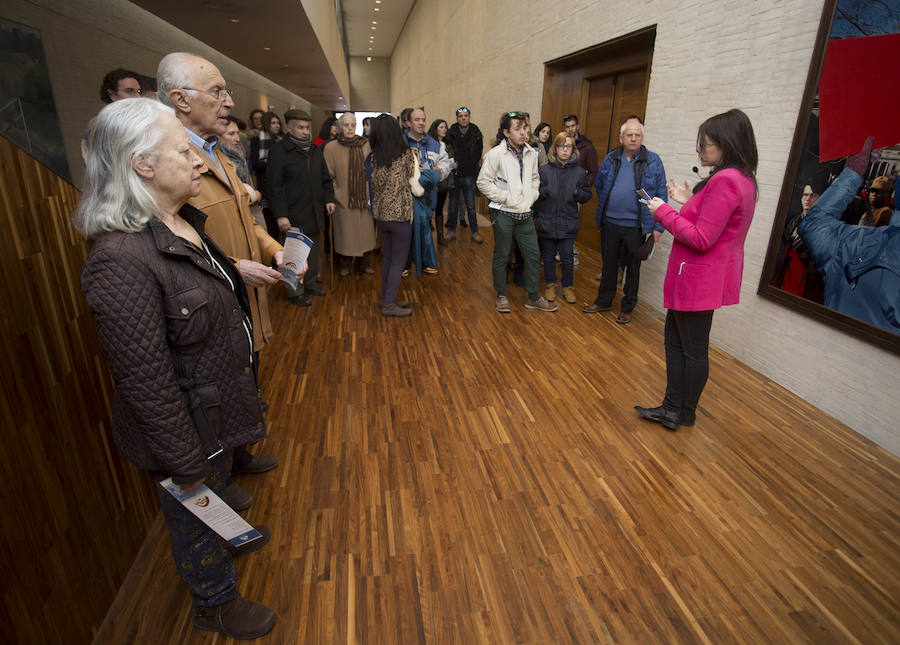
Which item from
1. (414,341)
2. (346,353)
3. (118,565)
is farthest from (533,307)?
(118,565)

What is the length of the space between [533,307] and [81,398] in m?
3.61

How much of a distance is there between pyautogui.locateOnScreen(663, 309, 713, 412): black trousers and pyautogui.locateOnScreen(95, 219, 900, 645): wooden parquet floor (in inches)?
8.1

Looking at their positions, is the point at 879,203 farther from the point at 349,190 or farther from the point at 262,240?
the point at 349,190

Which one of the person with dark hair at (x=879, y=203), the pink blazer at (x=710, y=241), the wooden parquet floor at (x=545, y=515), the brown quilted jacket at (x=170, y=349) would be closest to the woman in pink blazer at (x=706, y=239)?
the pink blazer at (x=710, y=241)

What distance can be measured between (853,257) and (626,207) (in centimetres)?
171

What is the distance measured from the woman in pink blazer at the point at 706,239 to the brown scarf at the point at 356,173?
2948 mm

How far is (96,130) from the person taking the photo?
119 cm

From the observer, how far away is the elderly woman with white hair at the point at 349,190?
4.56m

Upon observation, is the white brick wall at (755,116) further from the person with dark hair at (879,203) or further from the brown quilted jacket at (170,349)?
the brown quilted jacket at (170,349)

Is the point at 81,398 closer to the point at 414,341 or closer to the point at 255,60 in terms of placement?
the point at 414,341

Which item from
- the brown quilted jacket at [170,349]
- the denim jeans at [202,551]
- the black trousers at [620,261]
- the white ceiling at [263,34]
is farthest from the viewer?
the white ceiling at [263,34]

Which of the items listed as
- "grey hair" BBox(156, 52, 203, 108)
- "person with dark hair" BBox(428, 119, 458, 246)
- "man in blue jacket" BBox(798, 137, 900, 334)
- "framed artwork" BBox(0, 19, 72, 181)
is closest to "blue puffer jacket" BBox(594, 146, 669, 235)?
"man in blue jacket" BBox(798, 137, 900, 334)

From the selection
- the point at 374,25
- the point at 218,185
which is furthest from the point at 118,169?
the point at 374,25

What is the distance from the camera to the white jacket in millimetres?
4129
